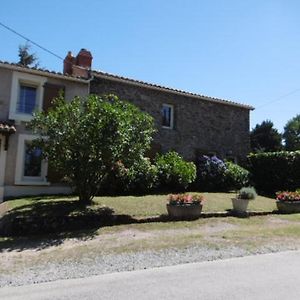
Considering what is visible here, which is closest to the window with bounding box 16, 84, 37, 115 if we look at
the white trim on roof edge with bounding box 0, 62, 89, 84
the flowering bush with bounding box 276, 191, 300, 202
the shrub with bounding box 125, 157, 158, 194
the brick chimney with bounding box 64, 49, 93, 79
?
the white trim on roof edge with bounding box 0, 62, 89, 84

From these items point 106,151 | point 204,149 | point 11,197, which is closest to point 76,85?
point 11,197

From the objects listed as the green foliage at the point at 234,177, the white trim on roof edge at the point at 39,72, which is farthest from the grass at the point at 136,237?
the white trim on roof edge at the point at 39,72

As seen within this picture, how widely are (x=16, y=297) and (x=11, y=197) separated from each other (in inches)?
406

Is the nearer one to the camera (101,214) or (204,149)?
(101,214)

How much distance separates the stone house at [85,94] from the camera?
593 inches

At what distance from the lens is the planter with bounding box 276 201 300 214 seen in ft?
45.9

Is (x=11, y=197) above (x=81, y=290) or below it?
above

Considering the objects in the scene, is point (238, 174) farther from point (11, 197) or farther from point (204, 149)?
point (11, 197)

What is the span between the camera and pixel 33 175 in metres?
15.8

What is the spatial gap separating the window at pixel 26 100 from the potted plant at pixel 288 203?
10893mm

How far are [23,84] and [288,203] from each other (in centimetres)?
1198

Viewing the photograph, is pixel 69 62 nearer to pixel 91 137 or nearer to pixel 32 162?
pixel 32 162

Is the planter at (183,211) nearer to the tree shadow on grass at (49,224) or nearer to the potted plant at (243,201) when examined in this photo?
the potted plant at (243,201)

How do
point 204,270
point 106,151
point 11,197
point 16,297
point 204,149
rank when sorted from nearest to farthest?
point 16,297
point 204,270
point 106,151
point 11,197
point 204,149
